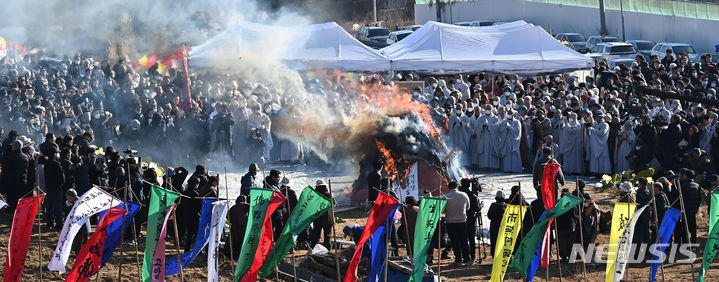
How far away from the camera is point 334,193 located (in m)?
22.1

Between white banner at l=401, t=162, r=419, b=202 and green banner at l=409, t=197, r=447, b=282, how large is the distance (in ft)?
18.4

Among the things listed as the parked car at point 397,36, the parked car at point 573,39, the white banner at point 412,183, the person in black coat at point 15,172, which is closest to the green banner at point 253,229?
the white banner at point 412,183

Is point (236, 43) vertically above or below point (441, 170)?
above

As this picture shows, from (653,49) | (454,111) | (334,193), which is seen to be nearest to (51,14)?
(334,193)

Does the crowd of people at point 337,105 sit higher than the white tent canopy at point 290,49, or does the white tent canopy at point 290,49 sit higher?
the white tent canopy at point 290,49

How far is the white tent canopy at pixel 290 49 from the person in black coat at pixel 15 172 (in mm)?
10764

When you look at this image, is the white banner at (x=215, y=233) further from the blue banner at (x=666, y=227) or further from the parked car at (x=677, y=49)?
the parked car at (x=677, y=49)

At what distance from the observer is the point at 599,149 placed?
83.0 ft

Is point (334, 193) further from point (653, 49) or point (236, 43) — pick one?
point (653, 49)

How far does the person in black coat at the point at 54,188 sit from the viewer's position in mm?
18875

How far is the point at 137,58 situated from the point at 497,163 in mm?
13640

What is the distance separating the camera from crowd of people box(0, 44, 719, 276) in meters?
18.2

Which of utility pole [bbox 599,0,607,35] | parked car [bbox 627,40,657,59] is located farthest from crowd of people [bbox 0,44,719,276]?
utility pole [bbox 599,0,607,35]

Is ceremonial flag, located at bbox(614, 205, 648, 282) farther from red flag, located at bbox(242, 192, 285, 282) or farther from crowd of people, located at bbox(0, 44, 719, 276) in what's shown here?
red flag, located at bbox(242, 192, 285, 282)
